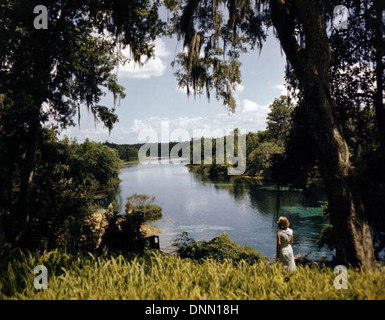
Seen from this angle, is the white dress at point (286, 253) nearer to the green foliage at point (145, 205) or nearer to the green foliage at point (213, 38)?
the green foliage at point (213, 38)

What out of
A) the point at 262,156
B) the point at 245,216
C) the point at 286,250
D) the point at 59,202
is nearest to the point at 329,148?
the point at 286,250

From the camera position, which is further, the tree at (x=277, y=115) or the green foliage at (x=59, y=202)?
the tree at (x=277, y=115)

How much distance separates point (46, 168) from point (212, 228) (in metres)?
21.0

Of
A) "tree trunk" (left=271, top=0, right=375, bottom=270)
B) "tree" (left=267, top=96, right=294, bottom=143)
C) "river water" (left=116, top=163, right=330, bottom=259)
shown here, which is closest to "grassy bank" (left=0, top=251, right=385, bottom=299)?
"tree trunk" (left=271, top=0, right=375, bottom=270)

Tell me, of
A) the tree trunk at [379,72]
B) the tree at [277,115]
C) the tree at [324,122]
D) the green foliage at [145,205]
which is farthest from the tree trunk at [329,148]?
the tree at [277,115]

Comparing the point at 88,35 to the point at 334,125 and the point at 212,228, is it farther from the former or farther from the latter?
the point at 212,228

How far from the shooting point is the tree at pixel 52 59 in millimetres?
6520

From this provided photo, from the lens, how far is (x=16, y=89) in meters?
6.86

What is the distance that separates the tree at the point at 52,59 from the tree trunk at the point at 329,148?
14.2 ft

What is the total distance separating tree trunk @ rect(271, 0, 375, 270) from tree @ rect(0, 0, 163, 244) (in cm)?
434

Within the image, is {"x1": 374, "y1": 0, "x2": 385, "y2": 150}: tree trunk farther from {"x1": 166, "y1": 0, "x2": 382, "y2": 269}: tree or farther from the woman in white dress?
the woman in white dress

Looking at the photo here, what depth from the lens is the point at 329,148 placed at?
4.89 m
